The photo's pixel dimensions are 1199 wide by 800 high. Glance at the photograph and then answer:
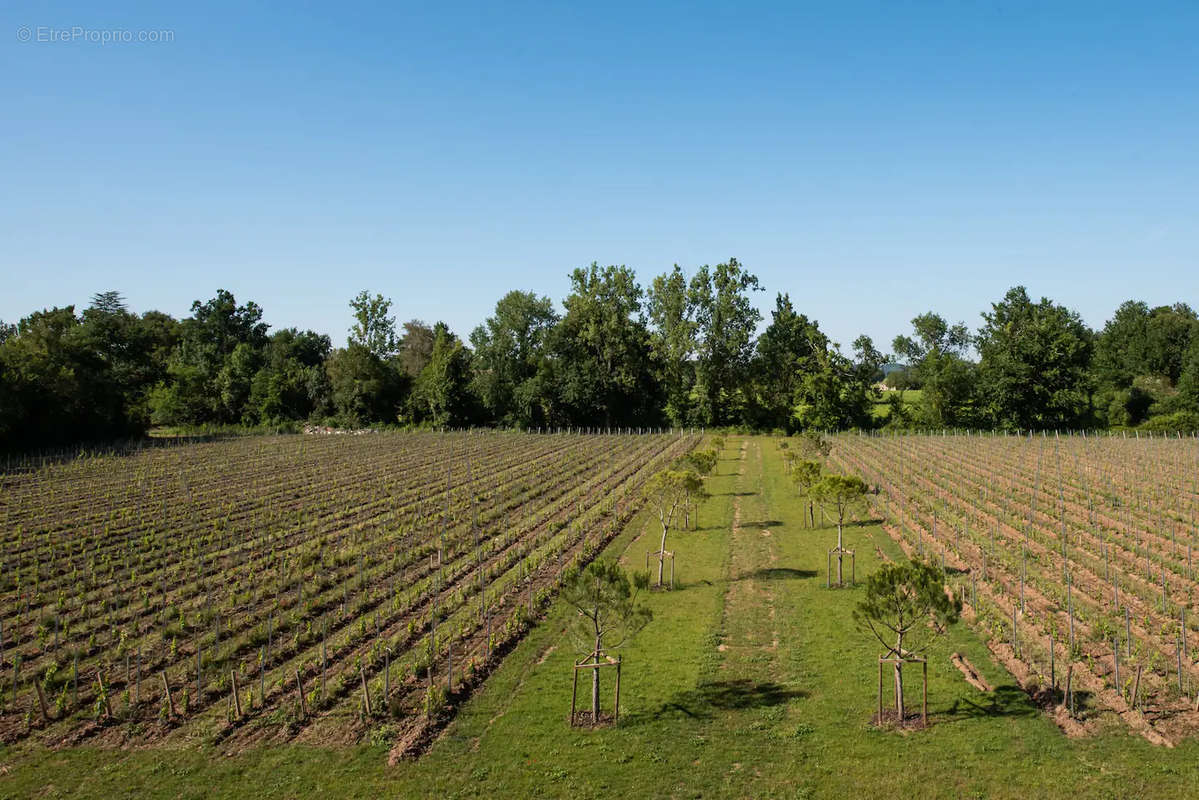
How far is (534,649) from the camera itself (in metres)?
19.7

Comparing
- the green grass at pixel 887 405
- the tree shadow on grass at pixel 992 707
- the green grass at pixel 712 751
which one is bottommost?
the green grass at pixel 712 751

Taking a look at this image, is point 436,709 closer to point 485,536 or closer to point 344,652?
point 344,652

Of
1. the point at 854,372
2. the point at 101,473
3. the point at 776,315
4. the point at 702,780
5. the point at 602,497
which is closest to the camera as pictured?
the point at 702,780

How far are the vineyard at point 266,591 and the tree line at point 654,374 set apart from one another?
4177 cm

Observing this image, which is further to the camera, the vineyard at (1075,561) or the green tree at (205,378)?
the green tree at (205,378)

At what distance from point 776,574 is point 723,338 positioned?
6678cm

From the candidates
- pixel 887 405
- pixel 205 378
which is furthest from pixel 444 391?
pixel 887 405

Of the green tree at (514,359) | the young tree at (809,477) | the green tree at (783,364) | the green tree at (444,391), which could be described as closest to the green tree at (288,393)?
the green tree at (444,391)

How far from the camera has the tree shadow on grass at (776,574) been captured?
25.7m

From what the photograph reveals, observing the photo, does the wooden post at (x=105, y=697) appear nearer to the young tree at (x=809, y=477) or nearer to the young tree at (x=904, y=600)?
the young tree at (x=904, y=600)

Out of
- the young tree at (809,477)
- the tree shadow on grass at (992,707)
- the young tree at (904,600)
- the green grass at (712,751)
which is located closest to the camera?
the green grass at (712,751)

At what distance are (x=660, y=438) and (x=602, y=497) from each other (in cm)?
3798

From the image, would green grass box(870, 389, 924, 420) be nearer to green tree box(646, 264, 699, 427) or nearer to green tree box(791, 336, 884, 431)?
green tree box(791, 336, 884, 431)

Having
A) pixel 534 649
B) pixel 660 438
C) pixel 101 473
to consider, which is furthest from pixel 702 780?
pixel 660 438
